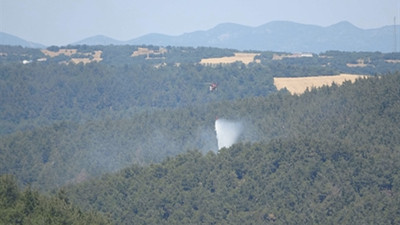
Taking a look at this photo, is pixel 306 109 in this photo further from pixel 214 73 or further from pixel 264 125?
pixel 214 73

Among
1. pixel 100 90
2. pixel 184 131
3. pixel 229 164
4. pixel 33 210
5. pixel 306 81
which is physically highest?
pixel 33 210

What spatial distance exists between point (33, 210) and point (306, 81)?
10476 centimetres

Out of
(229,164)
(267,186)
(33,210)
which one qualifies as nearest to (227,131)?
(229,164)

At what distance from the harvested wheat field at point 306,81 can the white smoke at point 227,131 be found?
20931mm

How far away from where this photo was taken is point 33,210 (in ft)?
181

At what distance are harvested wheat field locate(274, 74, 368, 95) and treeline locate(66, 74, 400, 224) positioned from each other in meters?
52.0

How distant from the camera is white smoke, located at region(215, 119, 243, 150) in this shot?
108 meters

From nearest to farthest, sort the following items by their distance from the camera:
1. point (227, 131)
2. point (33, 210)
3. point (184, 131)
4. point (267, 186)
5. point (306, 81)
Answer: point (33, 210) → point (267, 186) → point (227, 131) → point (184, 131) → point (306, 81)

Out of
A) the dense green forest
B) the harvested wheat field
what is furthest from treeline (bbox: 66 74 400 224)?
the harvested wheat field

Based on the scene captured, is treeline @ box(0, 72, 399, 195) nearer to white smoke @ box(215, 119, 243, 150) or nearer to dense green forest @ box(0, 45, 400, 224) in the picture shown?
dense green forest @ box(0, 45, 400, 224)

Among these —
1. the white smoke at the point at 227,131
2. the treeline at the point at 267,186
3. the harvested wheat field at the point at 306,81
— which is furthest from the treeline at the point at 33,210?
the harvested wheat field at the point at 306,81

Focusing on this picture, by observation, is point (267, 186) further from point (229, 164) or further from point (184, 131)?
point (184, 131)

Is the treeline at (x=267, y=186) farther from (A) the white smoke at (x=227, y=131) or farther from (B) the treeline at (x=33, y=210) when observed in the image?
(A) the white smoke at (x=227, y=131)

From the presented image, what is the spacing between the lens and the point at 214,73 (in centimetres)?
19662
